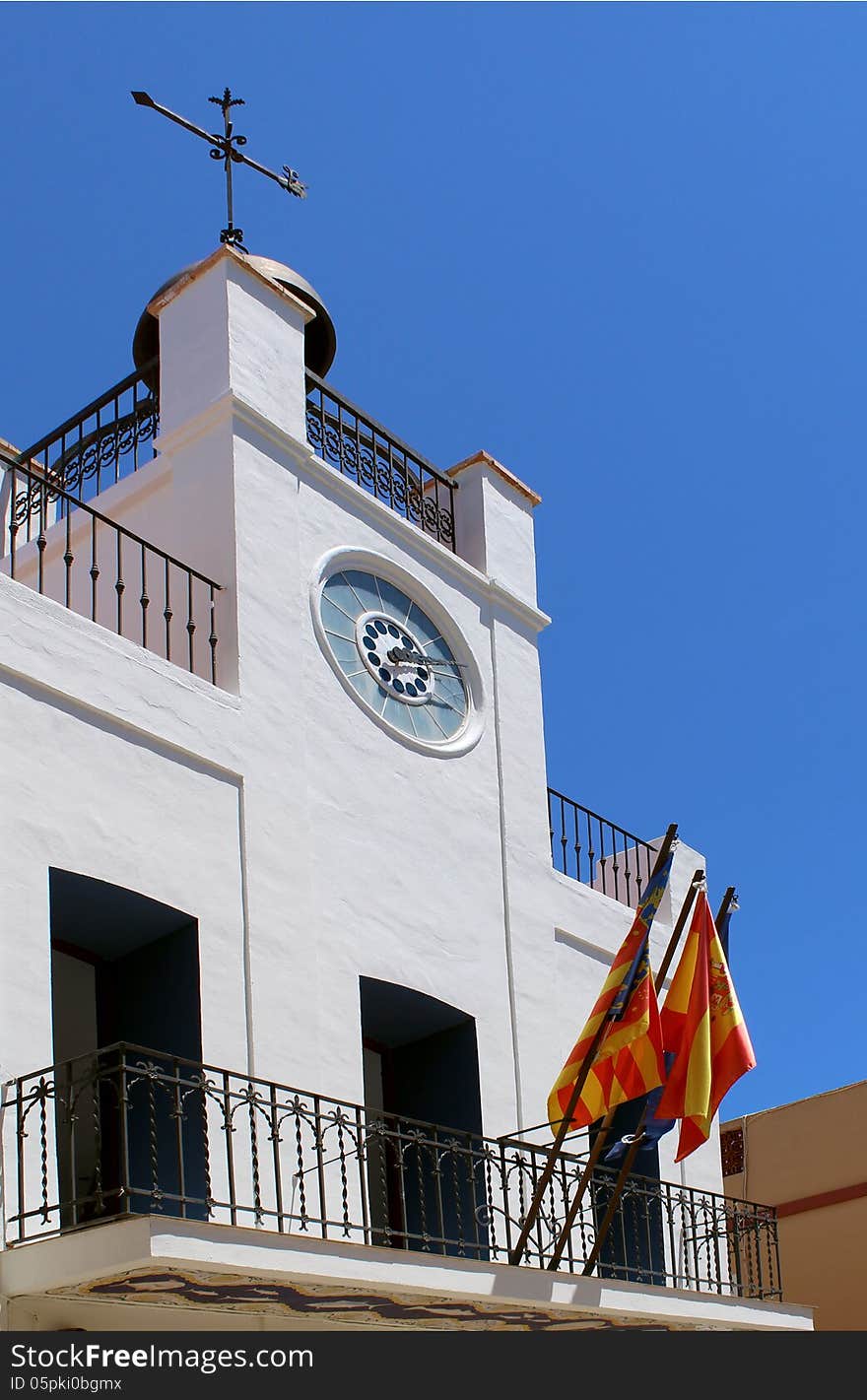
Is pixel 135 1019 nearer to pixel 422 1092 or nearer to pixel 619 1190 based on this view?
pixel 422 1092

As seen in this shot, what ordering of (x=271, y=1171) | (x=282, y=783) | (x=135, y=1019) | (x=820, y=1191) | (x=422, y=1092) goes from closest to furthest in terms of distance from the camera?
(x=271, y=1171), (x=135, y=1019), (x=282, y=783), (x=422, y=1092), (x=820, y=1191)

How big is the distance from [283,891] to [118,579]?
2.07 metres

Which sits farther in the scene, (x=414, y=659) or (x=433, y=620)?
(x=433, y=620)

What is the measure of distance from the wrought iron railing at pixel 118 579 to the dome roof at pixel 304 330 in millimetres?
Answer: 1487

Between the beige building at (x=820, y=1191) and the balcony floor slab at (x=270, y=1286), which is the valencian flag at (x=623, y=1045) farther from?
the beige building at (x=820, y=1191)

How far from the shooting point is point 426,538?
537 inches

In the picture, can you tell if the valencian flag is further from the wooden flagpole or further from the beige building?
the beige building

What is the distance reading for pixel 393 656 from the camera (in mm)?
13000

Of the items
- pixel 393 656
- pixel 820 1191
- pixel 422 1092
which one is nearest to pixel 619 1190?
pixel 422 1092

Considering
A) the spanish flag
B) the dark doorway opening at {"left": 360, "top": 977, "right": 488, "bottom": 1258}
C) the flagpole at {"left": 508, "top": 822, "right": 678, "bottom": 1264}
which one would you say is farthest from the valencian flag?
the dark doorway opening at {"left": 360, "top": 977, "right": 488, "bottom": 1258}

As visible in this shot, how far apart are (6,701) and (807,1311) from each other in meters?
6.89

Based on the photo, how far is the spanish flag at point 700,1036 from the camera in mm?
11562

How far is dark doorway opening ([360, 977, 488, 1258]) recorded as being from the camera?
11977 millimetres

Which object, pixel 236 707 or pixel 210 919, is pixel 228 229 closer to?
pixel 236 707
